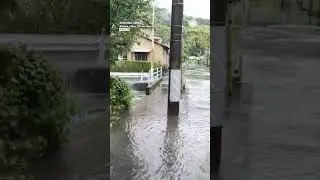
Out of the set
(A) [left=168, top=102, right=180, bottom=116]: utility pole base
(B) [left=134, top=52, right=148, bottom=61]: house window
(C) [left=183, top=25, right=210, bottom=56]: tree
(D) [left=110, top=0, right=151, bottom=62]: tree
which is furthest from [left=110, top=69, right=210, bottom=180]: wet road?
(B) [left=134, top=52, right=148, bottom=61]: house window

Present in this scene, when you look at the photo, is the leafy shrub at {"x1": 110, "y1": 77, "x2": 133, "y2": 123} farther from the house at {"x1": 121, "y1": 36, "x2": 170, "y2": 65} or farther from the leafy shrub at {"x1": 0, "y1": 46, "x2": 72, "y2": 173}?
the leafy shrub at {"x1": 0, "y1": 46, "x2": 72, "y2": 173}

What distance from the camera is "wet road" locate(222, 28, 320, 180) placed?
3900mm

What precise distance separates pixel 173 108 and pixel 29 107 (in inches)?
247

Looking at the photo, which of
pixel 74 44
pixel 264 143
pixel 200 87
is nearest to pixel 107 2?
pixel 74 44

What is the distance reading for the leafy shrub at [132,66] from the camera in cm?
1221

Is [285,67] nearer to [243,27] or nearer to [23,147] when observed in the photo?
[243,27]

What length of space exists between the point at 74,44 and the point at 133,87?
8.35 m

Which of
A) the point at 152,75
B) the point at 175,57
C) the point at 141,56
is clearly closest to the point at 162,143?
the point at 175,57

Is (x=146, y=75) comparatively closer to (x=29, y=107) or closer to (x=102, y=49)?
(x=102, y=49)

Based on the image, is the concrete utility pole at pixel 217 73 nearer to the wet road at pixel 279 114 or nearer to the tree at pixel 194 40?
the wet road at pixel 279 114

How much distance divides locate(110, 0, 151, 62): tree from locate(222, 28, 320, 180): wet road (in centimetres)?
515

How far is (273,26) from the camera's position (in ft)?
12.8

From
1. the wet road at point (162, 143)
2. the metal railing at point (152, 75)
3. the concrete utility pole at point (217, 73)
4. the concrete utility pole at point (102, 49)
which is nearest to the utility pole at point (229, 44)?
the concrete utility pole at point (217, 73)

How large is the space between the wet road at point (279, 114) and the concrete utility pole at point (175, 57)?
562 centimetres
